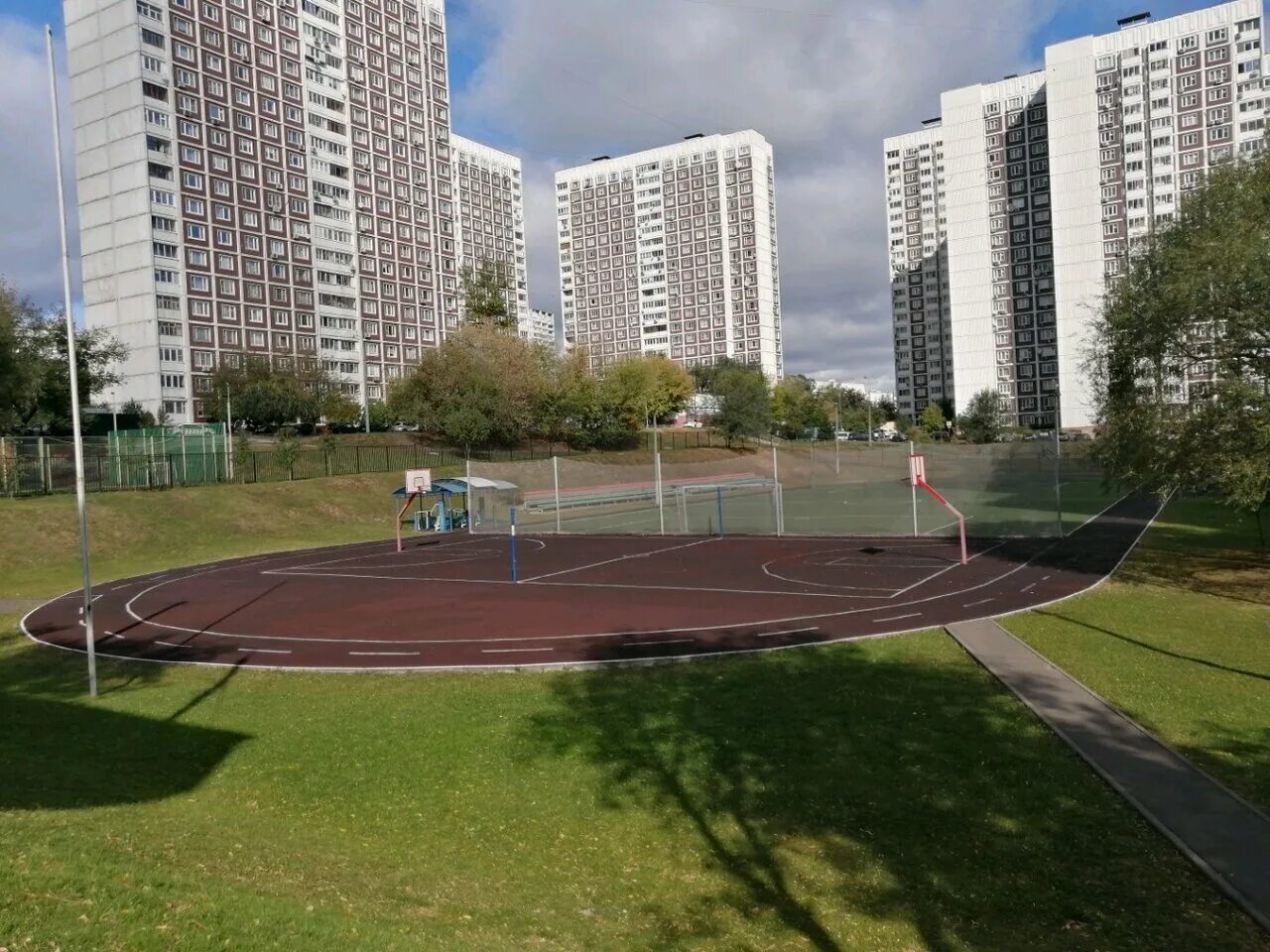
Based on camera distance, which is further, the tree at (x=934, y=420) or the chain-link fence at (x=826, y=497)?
the tree at (x=934, y=420)

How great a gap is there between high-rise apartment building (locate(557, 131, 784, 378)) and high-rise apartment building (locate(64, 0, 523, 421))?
46.8 m

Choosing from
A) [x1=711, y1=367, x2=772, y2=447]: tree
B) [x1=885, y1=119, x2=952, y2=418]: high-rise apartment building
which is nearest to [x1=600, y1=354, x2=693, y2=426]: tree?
[x1=711, y1=367, x2=772, y2=447]: tree

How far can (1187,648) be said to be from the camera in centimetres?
1438

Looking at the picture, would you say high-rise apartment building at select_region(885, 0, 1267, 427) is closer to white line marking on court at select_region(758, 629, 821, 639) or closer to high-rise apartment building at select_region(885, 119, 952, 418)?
high-rise apartment building at select_region(885, 119, 952, 418)

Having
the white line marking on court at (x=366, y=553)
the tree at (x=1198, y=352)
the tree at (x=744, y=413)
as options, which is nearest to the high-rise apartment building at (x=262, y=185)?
the tree at (x=744, y=413)

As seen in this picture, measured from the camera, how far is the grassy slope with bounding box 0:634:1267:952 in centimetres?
588

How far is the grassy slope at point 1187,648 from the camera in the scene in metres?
10.0

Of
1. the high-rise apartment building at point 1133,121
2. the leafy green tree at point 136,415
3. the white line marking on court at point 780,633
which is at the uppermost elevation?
the high-rise apartment building at point 1133,121

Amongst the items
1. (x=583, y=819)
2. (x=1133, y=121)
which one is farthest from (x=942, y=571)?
(x=1133, y=121)

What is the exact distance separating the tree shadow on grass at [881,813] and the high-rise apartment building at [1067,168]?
270ft

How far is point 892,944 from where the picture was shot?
6.18 metres

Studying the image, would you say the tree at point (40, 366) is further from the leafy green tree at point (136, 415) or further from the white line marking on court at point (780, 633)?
the white line marking on court at point (780, 633)

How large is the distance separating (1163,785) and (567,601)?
47.4 ft

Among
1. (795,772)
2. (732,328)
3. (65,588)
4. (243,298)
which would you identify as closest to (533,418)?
(243,298)
